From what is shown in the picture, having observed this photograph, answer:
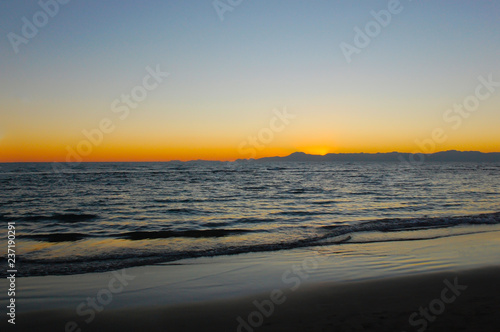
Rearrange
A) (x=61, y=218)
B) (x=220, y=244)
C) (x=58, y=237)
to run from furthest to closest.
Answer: (x=61, y=218) < (x=58, y=237) < (x=220, y=244)

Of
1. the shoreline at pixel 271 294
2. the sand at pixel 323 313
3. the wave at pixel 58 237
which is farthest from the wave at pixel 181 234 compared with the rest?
the sand at pixel 323 313

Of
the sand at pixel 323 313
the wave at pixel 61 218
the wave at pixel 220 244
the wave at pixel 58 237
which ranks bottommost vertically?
the sand at pixel 323 313

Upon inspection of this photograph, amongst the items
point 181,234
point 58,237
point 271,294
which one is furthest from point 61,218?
point 271,294

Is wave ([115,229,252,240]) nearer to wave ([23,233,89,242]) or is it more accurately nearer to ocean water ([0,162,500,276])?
ocean water ([0,162,500,276])

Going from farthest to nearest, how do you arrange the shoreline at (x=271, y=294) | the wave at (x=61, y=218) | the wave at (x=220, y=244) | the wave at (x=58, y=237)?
the wave at (x=61, y=218)
the wave at (x=58, y=237)
the wave at (x=220, y=244)
the shoreline at (x=271, y=294)

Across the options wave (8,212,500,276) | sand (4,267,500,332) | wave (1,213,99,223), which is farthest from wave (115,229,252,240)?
sand (4,267,500,332)

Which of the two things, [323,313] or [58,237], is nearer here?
[323,313]

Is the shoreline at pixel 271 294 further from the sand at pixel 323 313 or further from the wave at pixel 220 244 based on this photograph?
the wave at pixel 220 244

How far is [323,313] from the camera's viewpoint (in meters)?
6.19

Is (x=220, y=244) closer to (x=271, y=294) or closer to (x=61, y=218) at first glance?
(x=271, y=294)

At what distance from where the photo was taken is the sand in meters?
5.66

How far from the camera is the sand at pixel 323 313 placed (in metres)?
5.66

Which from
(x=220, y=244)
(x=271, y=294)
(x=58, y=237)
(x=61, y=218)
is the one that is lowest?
(x=271, y=294)

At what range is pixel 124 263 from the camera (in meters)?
10.3
